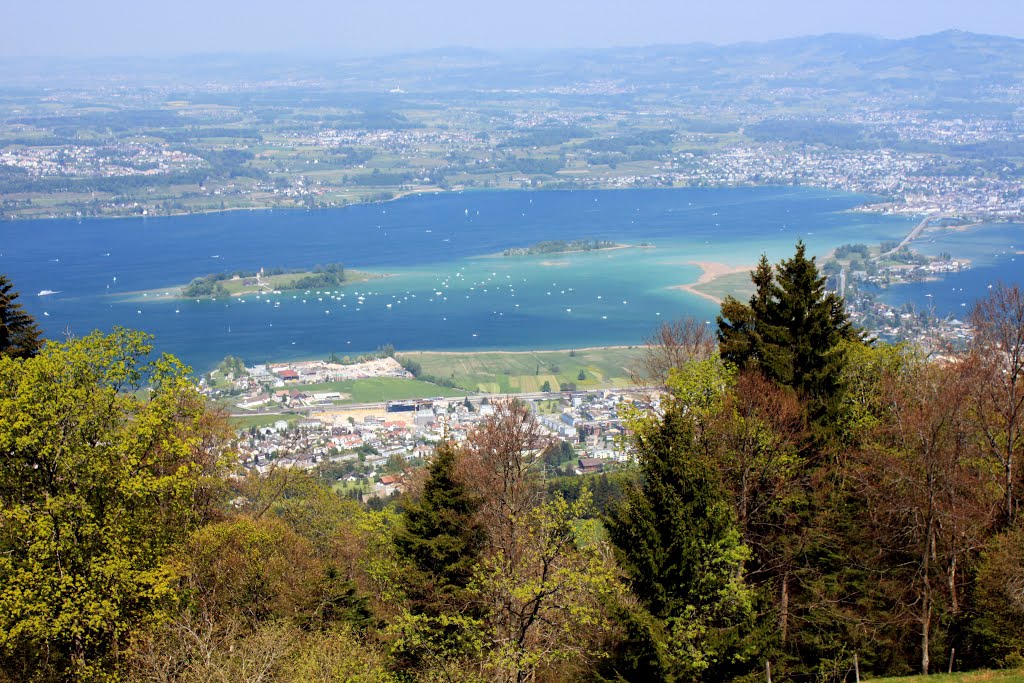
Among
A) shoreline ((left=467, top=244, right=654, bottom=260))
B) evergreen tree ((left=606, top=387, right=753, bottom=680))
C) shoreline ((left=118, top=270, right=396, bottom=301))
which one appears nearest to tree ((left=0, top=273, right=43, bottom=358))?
evergreen tree ((left=606, top=387, right=753, bottom=680))

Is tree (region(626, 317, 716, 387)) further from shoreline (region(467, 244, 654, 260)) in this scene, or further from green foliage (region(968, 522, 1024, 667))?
shoreline (region(467, 244, 654, 260))

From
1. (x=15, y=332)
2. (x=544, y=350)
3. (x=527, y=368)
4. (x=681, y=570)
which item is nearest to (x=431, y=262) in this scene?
(x=544, y=350)

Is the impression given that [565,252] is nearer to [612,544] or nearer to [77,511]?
[612,544]

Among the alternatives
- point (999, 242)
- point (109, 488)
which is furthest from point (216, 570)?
point (999, 242)

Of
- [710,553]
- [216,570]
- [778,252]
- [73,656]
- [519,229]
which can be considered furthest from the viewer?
[519,229]

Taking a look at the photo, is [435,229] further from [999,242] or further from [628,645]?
[628,645]

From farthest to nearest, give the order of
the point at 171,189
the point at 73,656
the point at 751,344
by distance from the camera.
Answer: the point at 171,189, the point at 751,344, the point at 73,656

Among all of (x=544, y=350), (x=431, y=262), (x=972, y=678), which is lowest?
(x=544, y=350)
